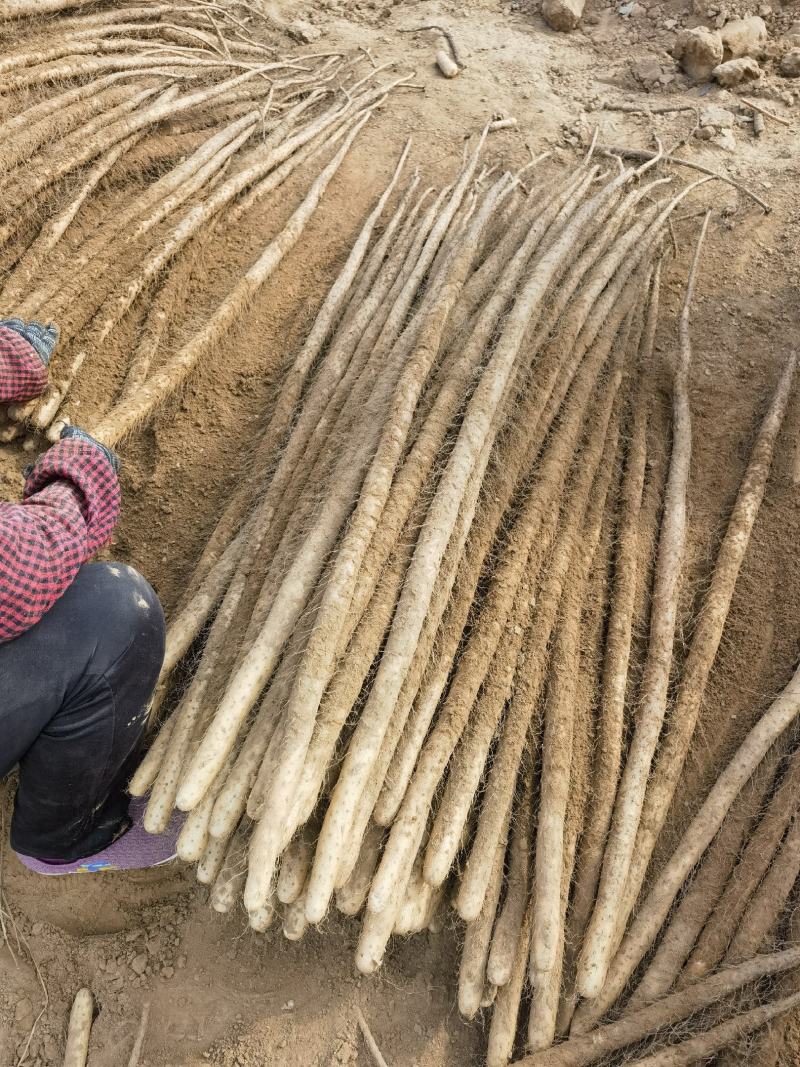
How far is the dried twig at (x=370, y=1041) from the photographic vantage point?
2.44 m

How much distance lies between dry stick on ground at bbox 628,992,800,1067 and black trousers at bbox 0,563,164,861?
6.07 ft

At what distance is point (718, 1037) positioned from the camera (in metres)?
2.28

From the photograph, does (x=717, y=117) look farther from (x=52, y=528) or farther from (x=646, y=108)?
(x=52, y=528)

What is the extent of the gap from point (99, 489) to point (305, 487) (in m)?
0.93

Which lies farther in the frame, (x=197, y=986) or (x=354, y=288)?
(x=354, y=288)

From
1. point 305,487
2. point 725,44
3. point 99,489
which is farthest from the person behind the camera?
point 725,44

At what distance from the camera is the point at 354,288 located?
14.0ft

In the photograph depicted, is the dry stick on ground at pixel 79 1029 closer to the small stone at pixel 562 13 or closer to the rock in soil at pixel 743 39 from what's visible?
the rock in soil at pixel 743 39

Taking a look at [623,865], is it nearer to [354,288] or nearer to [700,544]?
[700,544]

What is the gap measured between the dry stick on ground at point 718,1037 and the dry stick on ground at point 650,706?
0.26m

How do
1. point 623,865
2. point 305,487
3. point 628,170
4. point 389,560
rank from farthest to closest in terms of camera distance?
point 628,170 < point 305,487 < point 389,560 < point 623,865

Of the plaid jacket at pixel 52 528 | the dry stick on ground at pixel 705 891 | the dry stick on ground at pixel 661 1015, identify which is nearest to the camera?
the plaid jacket at pixel 52 528

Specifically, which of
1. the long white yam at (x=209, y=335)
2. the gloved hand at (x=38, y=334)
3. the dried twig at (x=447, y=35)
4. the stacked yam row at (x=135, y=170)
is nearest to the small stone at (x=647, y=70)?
the dried twig at (x=447, y=35)

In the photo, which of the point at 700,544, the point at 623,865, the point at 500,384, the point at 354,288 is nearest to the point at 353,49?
the point at 354,288
